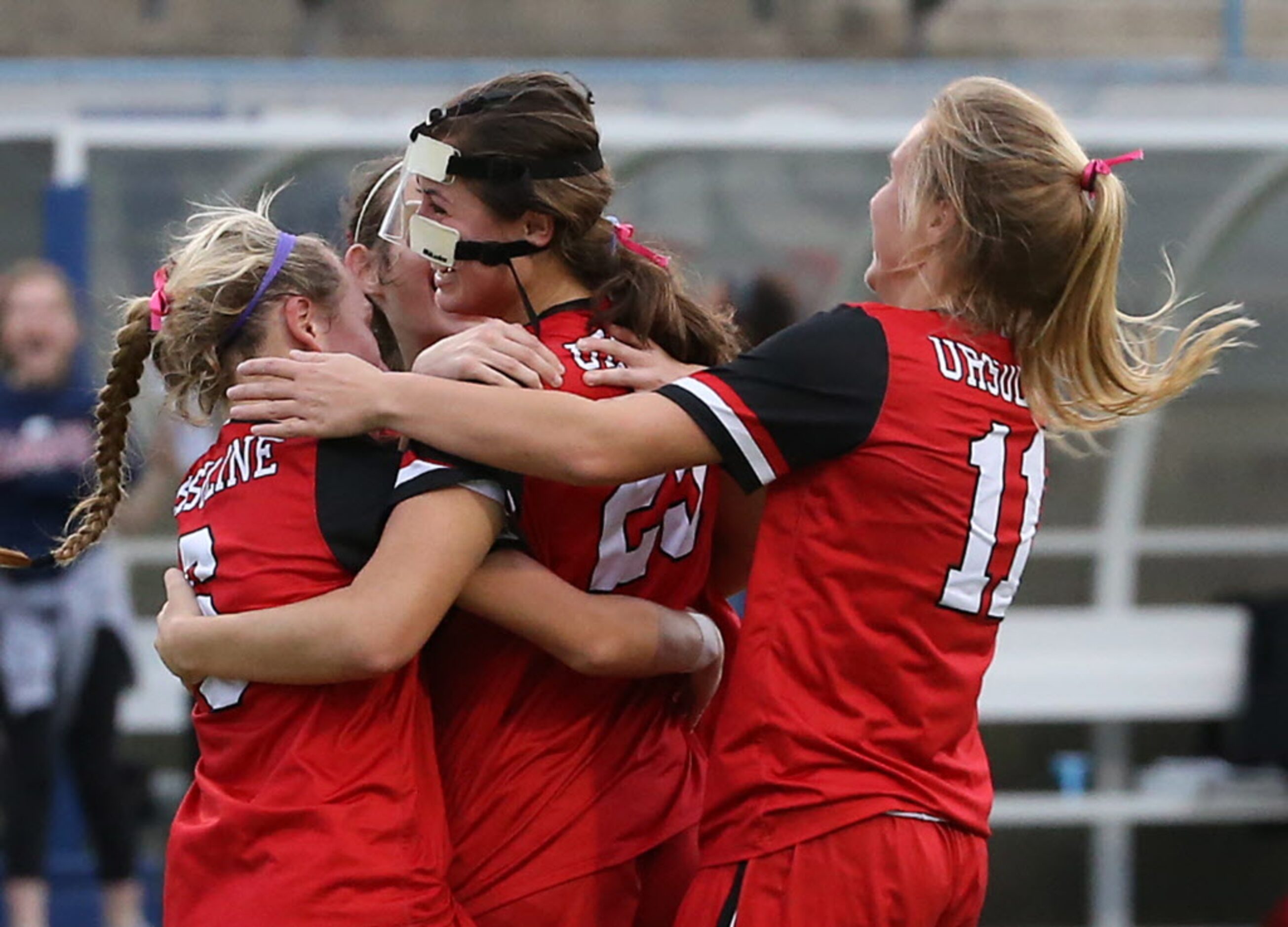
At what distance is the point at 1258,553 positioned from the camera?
6.55 m

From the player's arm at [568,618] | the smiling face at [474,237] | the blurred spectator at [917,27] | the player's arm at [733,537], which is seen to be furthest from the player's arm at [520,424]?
the blurred spectator at [917,27]

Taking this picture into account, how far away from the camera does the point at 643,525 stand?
2.38m

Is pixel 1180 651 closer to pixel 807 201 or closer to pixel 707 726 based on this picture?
pixel 807 201

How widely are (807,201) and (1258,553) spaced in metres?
2.10

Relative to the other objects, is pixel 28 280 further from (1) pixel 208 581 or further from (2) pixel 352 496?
(2) pixel 352 496

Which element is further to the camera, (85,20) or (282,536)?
(85,20)

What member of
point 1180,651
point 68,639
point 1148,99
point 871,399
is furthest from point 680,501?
→ point 1148,99

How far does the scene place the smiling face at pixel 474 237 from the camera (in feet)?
7.84

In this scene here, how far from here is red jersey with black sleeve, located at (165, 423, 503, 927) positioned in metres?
2.19

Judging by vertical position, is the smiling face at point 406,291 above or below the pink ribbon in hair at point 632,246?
below

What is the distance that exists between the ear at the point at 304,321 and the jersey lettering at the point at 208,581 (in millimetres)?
288

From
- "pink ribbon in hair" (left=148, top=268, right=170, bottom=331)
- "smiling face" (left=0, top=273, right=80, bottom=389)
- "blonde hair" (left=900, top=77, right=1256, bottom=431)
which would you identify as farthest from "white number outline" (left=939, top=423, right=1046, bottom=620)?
"smiling face" (left=0, top=273, right=80, bottom=389)


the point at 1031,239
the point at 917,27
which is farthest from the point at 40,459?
the point at 917,27

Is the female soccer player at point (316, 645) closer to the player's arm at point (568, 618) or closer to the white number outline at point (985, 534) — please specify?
the player's arm at point (568, 618)
